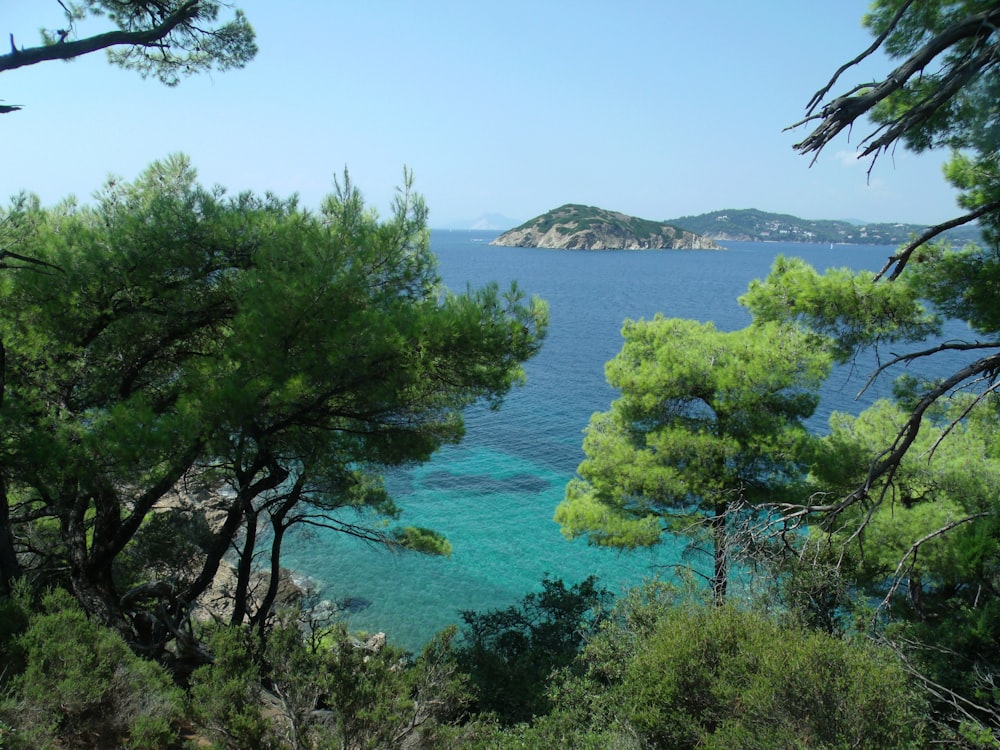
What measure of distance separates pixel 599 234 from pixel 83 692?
141 meters

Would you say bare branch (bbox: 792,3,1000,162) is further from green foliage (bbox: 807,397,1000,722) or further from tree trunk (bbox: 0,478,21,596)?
tree trunk (bbox: 0,478,21,596)

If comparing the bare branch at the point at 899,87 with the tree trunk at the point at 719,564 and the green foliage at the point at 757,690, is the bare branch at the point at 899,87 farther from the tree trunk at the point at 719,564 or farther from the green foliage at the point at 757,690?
the tree trunk at the point at 719,564

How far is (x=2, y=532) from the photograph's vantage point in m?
6.04

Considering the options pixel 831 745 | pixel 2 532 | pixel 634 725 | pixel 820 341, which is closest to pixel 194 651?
pixel 2 532

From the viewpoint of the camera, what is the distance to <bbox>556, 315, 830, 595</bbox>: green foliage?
8.77 metres

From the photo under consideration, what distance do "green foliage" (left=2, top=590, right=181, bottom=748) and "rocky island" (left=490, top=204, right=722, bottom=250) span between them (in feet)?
442

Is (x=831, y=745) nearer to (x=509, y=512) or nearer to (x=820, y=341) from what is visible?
(x=820, y=341)

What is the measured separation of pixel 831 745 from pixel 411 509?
1521cm

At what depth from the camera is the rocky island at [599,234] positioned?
13825cm

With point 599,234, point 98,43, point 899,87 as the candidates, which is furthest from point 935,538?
point 599,234

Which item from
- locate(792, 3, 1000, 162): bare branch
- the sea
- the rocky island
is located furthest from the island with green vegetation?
the rocky island

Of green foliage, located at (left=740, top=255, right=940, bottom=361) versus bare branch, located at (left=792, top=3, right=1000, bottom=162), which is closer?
bare branch, located at (left=792, top=3, right=1000, bottom=162)

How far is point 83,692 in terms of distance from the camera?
442 cm

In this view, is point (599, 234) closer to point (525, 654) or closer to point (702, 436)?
point (702, 436)
